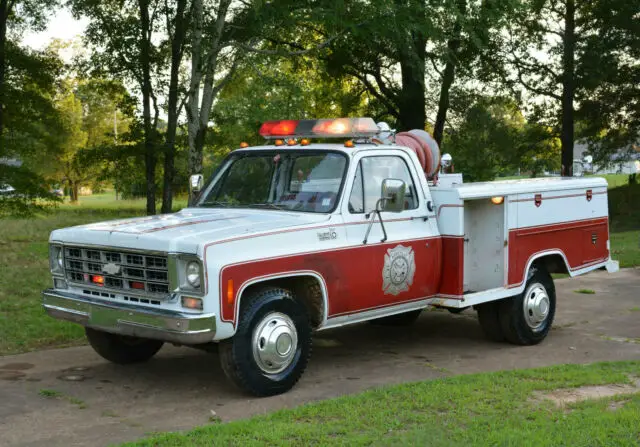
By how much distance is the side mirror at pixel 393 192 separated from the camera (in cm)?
733

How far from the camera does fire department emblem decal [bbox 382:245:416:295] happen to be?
7668mm

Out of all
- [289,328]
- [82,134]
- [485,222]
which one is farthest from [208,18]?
[82,134]

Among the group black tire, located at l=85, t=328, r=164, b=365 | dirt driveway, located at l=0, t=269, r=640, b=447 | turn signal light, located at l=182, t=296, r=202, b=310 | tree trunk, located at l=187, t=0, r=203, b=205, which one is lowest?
dirt driveway, located at l=0, t=269, r=640, b=447

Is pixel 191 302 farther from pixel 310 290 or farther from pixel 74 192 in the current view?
pixel 74 192

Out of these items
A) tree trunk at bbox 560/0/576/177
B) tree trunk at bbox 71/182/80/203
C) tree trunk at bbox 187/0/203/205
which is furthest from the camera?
tree trunk at bbox 71/182/80/203

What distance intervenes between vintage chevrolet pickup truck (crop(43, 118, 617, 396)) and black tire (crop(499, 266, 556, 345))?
0.02m

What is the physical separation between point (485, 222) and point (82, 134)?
51.4m

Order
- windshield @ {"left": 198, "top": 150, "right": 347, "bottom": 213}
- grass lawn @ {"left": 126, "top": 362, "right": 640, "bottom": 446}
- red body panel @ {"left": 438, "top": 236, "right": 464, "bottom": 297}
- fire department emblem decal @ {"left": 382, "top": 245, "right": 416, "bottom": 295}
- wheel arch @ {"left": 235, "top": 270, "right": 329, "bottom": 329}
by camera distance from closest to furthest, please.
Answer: grass lawn @ {"left": 126, "top": 362, "right": 640, "bottom": 446}
wheel arch @ {"left": 235, "top": 270, "right": 329, "bottom": 329}
windshield @ {"left": 198, "top": 150, "right": 347, "bottom": 213}
fire department emblem decal @ {"left": 382, "top": 245, "right": 416, "bottom": 295}
red body panel @ {"left": 438, "top": 236, "right": 464, "bottom": 297}

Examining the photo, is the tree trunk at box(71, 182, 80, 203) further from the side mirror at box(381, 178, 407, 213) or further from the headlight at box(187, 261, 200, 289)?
the headlight at box(187, 261, 200, 289)

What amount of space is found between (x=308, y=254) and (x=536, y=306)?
319 centimetres

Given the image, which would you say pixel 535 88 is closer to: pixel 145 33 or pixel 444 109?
pixel 444 109

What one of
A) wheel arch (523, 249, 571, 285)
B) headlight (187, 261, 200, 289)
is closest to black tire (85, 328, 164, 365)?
headlight (187, 261, 200, 289)

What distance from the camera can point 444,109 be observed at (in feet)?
90.8

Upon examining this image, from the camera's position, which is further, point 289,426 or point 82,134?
point 82,134
